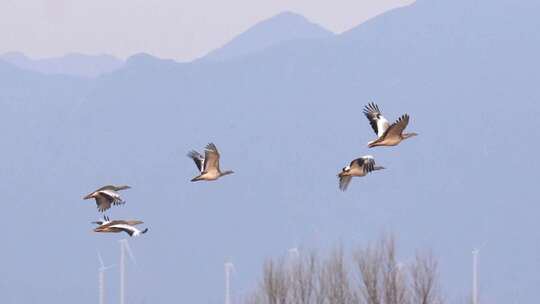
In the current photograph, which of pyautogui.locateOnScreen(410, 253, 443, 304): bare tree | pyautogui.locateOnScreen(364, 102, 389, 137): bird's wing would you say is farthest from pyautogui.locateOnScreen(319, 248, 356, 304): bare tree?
pyautogui.locateOnScreen(364, 102, 389, 137): bird's wing

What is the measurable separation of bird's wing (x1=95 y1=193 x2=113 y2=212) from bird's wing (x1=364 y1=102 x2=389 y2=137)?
4.54m

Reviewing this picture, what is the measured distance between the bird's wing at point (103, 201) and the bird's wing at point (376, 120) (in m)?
4.54

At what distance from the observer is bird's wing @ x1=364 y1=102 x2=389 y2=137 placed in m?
24.6

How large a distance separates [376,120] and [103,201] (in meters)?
4.98

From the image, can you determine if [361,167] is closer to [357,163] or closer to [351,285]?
[357,163]

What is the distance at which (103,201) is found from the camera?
23922 mm

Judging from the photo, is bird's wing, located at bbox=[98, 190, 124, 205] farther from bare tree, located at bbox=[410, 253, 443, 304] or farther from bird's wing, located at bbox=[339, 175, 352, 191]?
bare tree, located at bbox=[410, 253, 443, 304]

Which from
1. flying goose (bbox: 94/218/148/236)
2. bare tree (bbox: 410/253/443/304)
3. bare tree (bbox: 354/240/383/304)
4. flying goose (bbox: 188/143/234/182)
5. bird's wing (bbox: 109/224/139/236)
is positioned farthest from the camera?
bare tree (bbox: 410/253/443/304)

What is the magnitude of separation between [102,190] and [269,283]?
3540cm

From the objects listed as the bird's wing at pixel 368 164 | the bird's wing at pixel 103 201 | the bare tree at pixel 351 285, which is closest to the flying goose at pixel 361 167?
the bird's wing at pixel 368 164

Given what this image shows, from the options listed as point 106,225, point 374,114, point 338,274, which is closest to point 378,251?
point 338,274

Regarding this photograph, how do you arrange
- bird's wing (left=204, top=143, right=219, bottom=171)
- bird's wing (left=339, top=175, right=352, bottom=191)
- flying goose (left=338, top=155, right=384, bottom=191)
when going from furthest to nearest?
bird's wing (left=204, top=143, right=219, bottom=171)
bird's wing (left=339, top=175, right=352, bottom=191)
flying goose (left=338, top=155, right=384, bottom=191)

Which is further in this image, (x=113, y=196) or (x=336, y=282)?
(x=336, y=282)

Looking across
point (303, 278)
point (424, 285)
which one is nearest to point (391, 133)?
point (424, 285)
